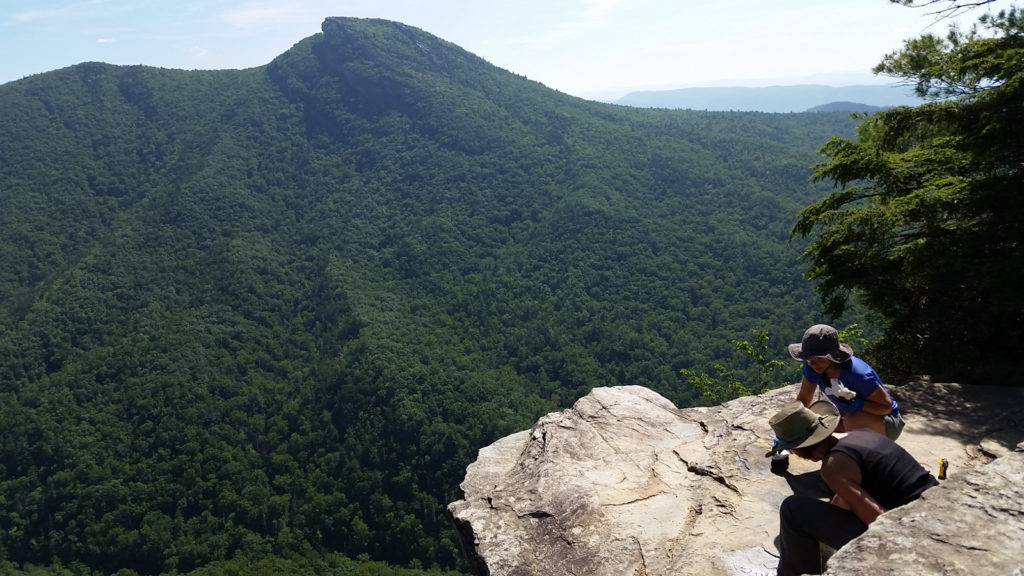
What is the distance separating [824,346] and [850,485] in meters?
1.94

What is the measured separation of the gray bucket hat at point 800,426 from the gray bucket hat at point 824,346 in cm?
128

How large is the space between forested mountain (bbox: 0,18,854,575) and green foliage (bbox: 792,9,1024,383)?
157ft

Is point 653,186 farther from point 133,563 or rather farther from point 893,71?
point 893,71

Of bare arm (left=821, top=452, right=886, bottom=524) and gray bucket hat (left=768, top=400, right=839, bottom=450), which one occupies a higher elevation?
gray bucket hat (left=768, top=400, right=839, bottom=450)

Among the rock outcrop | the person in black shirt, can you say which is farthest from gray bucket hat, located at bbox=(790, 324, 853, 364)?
the person in black shirt

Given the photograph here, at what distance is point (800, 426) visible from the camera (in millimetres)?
4145

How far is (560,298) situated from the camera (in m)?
87.4

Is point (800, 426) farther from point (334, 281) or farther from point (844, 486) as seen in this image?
point (334, 281)

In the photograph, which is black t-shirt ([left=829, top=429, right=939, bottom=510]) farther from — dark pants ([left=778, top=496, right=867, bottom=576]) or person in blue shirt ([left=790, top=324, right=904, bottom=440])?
person in blue shirt ([left=790, top=324, right=904, bottom=440])

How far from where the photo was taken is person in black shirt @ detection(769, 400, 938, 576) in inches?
150

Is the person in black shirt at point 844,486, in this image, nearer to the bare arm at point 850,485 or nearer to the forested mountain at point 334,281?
the bare arm at point 850,485

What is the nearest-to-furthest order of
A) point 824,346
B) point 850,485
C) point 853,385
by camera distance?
point 850,485, point 853,385, point 824,346

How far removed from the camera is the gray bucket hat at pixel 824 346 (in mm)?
5355

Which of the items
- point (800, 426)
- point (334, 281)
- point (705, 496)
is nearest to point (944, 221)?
point (705, 496)
